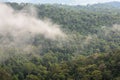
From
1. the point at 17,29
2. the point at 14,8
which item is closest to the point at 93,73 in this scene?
the point at 17,29

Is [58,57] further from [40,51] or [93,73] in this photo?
[93,73]

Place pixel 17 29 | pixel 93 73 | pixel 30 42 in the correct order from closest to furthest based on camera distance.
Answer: pixel 93 73, pixel 30 42, pixel 17 29

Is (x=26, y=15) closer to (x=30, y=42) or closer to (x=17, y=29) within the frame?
(x=17, y=29)

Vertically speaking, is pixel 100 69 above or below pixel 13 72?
above

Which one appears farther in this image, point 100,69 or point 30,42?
point 30,42

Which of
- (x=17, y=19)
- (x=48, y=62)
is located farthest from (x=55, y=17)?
(x=48, y=62)

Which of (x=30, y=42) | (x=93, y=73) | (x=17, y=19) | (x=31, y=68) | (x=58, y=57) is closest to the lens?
(x=93, y=73)
